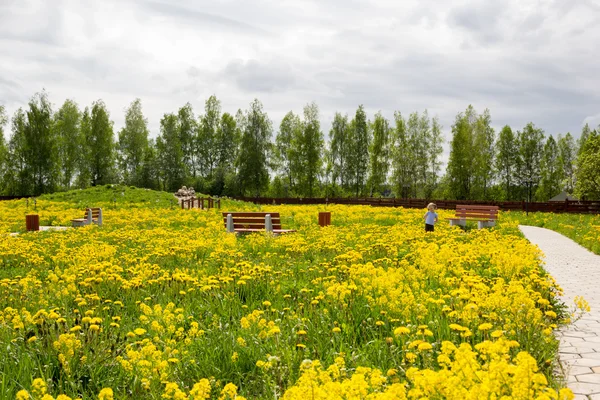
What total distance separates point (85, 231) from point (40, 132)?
50.8 metres

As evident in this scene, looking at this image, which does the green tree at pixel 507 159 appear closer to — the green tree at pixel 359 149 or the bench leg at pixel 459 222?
the green tree at pixel 359 149

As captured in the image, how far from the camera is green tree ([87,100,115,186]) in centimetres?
6356

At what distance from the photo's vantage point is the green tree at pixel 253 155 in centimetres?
6062

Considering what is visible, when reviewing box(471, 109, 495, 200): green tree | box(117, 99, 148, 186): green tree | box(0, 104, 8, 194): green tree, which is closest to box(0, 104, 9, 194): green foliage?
box(0, 104, 8, 194): green tree

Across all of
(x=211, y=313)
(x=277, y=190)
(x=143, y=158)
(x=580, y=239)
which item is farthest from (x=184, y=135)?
(x=211, y=313)

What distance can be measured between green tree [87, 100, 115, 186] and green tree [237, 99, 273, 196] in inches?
743

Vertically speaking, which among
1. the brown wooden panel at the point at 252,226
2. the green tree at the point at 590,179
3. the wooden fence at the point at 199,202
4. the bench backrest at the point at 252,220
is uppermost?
the green tree at the point at 590,179

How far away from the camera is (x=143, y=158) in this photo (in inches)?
2783

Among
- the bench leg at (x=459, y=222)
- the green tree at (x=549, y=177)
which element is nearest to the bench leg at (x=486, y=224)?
the bench leg at (x=459, y=222)

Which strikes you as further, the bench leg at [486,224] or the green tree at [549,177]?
the green tree at [549,177]

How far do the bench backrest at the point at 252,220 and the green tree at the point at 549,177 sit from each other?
2690 inches

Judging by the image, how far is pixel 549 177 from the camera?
236 feet

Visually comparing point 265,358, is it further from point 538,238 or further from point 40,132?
point 40,132

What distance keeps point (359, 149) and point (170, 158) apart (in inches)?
1056
